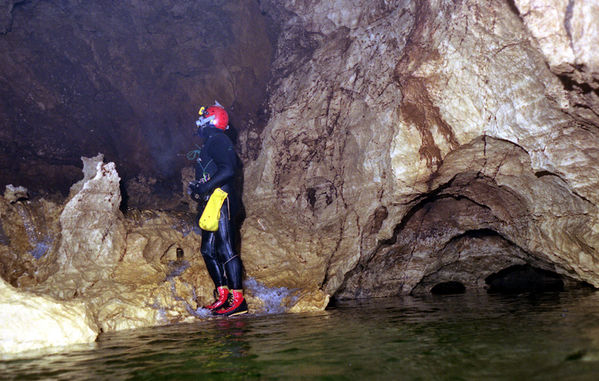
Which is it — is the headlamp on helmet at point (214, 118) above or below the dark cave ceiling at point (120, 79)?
below

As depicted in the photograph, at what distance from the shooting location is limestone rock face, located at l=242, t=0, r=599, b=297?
4.02 metres

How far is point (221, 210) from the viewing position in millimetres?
5320

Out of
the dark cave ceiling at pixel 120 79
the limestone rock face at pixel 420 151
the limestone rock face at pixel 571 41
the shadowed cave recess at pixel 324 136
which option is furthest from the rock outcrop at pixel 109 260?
the limestone rock face at pixel 571 41

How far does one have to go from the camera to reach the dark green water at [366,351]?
1.79 meters

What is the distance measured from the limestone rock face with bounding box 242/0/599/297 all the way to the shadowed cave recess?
0.02m

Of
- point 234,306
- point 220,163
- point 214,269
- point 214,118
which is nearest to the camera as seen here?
point 234,306

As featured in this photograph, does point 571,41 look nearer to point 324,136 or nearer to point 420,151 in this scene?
point 420,151

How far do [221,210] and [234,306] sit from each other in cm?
128

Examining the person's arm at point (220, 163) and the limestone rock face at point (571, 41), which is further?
the person's arm at point (220, 163)

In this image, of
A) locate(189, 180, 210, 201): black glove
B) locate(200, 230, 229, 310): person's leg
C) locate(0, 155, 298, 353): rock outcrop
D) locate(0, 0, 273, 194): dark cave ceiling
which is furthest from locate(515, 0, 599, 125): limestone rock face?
locate(0, 0, 273, 194): dark cave ceiling

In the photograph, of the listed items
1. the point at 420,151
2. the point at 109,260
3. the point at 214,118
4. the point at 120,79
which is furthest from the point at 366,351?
the point at 120,79

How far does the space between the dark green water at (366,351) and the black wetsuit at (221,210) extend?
1.43 m

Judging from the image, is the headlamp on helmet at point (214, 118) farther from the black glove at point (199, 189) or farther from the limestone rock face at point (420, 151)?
the limestone rock face at point (420, 151)

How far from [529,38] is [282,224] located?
4075 millimetres
